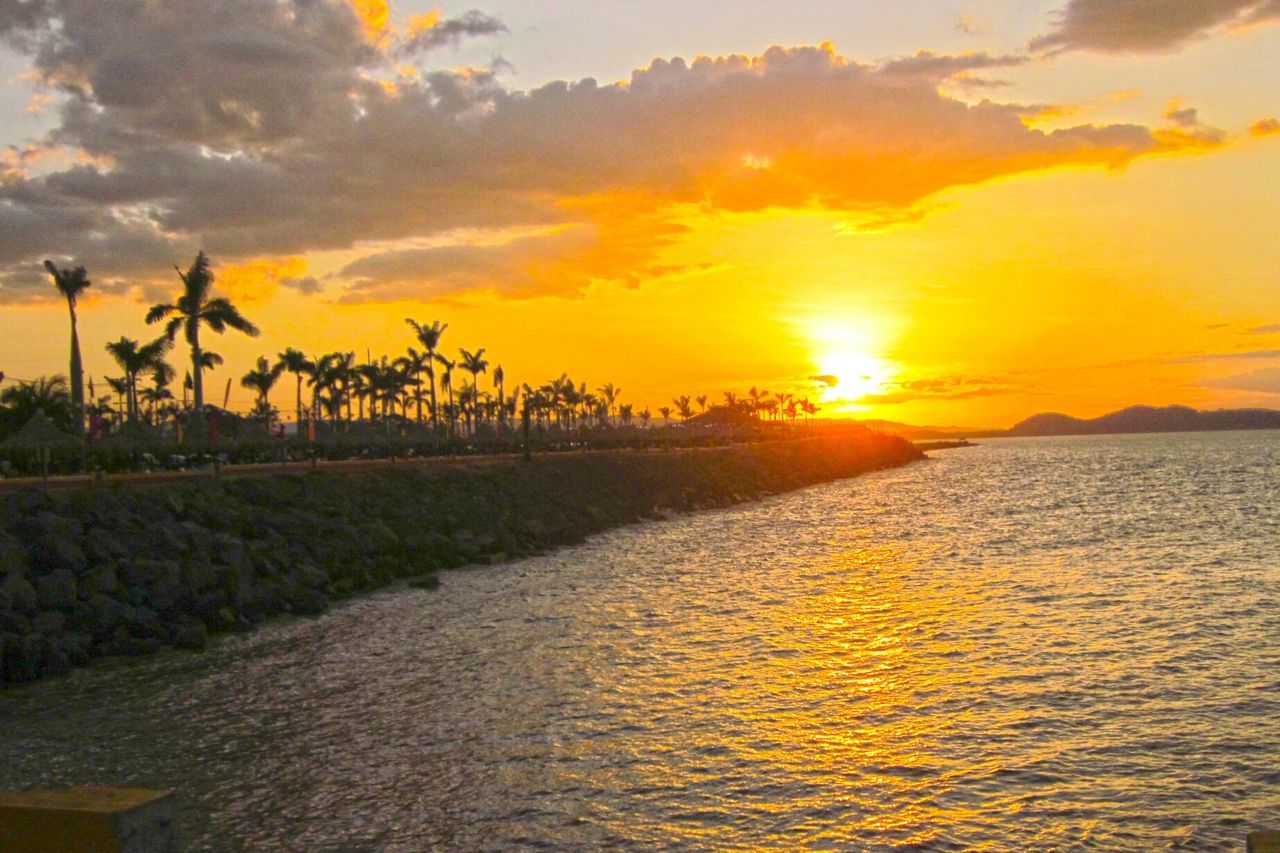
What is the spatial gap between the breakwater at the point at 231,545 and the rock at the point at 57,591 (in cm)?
4

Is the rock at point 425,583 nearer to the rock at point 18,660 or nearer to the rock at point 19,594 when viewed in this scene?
→ the rock at point 19,594

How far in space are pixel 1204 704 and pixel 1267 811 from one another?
479cm

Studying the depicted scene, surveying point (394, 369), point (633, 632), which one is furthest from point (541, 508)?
point (394, 369)

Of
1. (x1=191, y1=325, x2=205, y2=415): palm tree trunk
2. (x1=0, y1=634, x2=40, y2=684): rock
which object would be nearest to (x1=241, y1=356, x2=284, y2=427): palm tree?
(x1=191, y1=325, x2=205, y2=415): palm tree trunk

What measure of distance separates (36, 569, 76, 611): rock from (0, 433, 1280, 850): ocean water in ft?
11.6

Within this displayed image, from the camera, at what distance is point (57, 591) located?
24.0 metres

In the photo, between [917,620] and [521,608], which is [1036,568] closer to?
[917,620]

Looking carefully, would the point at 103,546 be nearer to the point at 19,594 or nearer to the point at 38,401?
the point at 19,594

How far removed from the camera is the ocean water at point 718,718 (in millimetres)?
11516

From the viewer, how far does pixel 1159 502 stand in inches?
2489

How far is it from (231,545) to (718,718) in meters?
19.9

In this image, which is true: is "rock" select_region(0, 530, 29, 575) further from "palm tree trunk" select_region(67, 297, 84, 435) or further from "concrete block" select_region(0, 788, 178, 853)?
"palm tree trunk" select_region(67, 297, 84, 435)

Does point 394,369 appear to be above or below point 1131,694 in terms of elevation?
above

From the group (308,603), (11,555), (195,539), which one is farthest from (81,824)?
(195,539)
